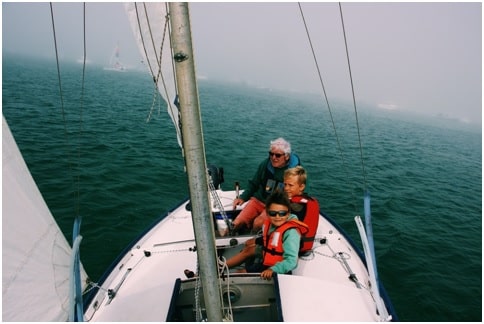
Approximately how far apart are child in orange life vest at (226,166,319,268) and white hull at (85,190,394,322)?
0.70m

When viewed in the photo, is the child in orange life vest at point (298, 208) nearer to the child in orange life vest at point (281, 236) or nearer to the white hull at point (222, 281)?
the child in orange life vest at point (281, 236)

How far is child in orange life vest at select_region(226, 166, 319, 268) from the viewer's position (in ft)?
13.8

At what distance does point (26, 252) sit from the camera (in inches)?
108

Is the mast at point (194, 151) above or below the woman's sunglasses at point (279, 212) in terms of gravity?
above

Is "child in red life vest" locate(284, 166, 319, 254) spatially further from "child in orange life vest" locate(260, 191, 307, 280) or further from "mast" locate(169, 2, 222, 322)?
"mast" locate(169, 2, 222, 322)

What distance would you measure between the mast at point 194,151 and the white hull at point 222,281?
133 centimetres

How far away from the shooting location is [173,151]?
16875 millimetres

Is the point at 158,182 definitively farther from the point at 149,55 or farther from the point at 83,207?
the point at 149,55

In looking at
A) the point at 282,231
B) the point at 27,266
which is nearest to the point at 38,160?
the point at 27,266

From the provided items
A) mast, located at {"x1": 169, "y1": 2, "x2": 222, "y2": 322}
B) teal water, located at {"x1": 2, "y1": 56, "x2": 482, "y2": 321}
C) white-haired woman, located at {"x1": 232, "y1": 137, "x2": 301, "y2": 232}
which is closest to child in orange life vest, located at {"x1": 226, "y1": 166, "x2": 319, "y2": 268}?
white-haired woman, located at {"x1": 232, "y1": 137, "x2": 301, "y2": 232}

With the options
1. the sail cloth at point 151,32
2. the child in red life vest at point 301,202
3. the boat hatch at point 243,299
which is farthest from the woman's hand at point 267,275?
the sail cloth at point 151,32

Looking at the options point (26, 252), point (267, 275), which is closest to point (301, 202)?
point (267, 275)

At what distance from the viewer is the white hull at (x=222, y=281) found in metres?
3.33

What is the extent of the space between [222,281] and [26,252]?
6.68ft
